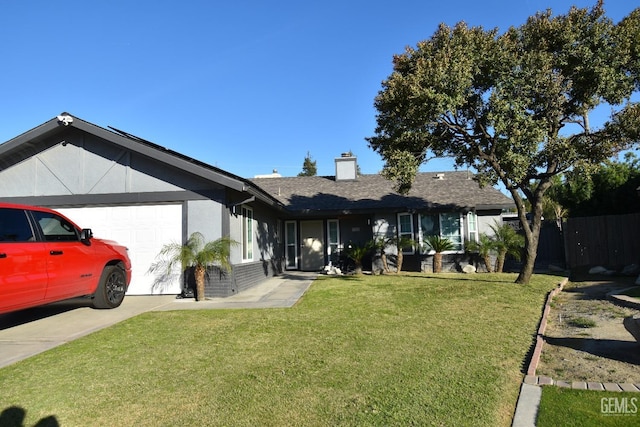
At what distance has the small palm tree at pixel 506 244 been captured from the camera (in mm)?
14633

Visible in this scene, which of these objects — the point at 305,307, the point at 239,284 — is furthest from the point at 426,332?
the point at 239,284

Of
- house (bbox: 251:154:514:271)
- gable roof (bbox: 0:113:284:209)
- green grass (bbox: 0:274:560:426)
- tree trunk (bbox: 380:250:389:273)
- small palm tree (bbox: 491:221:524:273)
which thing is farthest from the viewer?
house (bbox: 251:154:514:271)

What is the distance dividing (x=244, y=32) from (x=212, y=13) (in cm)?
111


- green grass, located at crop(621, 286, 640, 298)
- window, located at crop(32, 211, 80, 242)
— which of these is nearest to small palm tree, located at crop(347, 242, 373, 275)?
green grass, located at crop(621, 286, 640, 298)

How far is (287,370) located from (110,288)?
5313 mm

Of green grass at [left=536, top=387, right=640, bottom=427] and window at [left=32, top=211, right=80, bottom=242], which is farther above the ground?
window at [left=32, top=211, right=80, bottom=242]

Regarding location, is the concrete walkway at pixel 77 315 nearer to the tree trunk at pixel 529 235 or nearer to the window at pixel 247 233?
the window at pixel 247 233

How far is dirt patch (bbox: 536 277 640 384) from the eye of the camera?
166 inches

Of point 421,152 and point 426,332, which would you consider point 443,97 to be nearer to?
point 421,152

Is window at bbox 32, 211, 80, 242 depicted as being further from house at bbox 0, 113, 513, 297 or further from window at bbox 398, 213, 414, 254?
window at bbox 398, 213, 414, 254

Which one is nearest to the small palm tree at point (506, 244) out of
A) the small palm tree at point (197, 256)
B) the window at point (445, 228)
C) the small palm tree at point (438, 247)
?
the window at point (445, 228)

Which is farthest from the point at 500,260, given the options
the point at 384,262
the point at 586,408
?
the point at 586,408

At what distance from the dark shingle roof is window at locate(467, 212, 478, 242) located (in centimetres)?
64

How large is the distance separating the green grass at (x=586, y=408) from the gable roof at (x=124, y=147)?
739 cm
